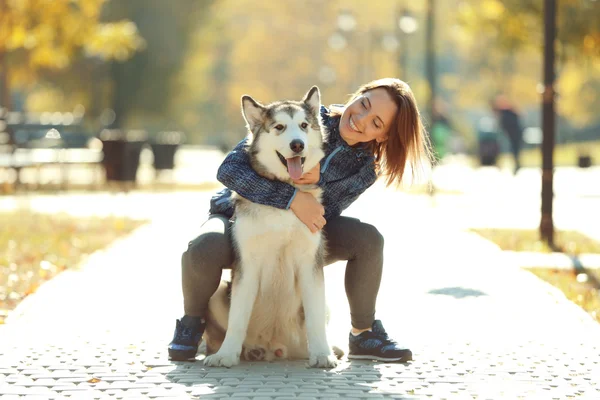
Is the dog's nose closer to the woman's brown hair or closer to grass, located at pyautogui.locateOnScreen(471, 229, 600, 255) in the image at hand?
the woman's brown hair

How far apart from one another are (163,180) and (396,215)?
11331 millimetres

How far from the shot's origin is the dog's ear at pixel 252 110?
5.82 metres

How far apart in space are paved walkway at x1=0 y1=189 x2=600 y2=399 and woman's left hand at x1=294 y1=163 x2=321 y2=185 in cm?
101

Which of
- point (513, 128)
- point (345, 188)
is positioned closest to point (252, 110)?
point (345, 188)

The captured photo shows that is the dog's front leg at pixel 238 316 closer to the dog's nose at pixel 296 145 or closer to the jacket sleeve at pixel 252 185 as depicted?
the jacket sleeve at pixel 252 185

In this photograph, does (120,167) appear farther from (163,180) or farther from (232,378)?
(232,378)

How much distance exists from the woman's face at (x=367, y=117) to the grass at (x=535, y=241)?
5.83 m

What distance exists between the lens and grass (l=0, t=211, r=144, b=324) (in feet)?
31.2

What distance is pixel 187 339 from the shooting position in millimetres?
6113

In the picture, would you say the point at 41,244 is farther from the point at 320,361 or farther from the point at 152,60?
the point at 152,60

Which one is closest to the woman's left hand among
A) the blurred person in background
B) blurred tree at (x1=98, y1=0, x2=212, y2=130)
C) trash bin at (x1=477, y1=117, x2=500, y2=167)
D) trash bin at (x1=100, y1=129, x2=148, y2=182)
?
trash bin at (x1=100, y1=129, x2=148, y2=182)

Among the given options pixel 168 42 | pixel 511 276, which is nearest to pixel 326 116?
pixel 511 276

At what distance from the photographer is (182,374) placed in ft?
18.8

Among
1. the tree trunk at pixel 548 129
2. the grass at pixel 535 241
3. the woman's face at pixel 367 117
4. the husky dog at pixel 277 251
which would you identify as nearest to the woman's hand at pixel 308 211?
the husky dog at pixel 277 251
